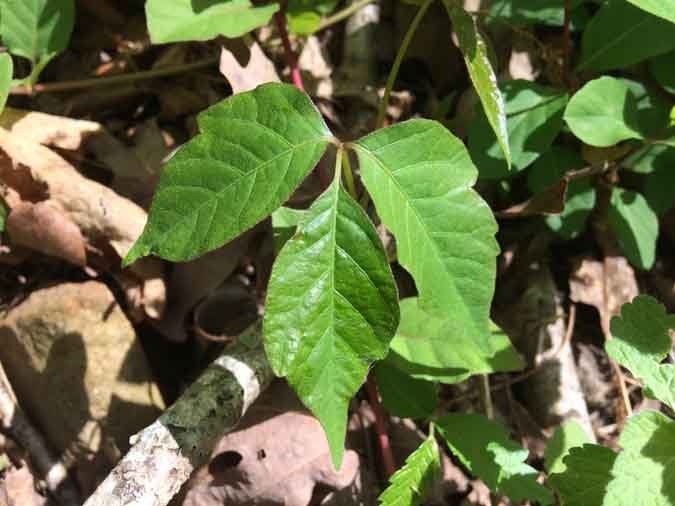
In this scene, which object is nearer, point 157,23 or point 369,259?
point 369,259

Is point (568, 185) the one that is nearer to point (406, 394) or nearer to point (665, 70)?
point (665, 70)

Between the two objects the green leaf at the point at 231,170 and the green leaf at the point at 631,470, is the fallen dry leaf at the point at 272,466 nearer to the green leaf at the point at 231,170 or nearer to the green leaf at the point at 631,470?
the green leaf at the point at 631,470

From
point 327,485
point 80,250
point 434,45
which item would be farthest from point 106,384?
point 434,45

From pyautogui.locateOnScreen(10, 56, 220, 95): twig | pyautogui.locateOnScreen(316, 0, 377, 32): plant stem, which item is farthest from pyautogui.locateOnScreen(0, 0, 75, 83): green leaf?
pyautogui.locateOnScreen(316, 0, 377, 32): plant stem

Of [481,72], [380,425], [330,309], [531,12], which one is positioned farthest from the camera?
[531,12]

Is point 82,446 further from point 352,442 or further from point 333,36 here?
point 333,36

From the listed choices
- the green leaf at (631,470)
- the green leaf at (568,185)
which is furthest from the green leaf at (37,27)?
the green leaf at (631,470)

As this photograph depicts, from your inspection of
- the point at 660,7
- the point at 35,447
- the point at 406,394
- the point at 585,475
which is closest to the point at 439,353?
the point at 406,394
